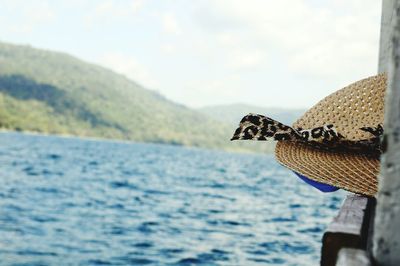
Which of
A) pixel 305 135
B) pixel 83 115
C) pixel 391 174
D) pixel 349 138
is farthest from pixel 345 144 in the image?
pixel 83 115

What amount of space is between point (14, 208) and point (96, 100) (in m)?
168

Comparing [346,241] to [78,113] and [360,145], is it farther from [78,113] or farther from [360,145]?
[78,113]

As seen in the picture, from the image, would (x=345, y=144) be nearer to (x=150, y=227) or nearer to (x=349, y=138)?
(x=349, y=138)

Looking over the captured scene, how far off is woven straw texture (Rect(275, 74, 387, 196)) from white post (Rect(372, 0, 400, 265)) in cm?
73

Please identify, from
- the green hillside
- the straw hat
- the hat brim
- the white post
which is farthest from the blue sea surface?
the green hillside

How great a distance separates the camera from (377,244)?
109 centimetres

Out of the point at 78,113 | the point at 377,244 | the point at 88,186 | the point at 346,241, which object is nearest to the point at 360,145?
the point at 346,241

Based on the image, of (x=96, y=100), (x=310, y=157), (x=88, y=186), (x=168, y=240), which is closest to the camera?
(x=310, y=157)

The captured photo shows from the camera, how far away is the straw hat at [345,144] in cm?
191

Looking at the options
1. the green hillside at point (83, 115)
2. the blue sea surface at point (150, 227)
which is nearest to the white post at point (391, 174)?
the blue sea surface at point (150, 227)

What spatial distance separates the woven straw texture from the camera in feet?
6.23

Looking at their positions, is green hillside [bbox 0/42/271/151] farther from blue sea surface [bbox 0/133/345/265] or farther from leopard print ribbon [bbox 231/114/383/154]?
leopard print ribbon [bbox 231/114/383/154]

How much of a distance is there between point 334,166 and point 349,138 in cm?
55

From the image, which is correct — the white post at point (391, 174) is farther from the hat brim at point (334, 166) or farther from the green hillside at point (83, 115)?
the green hillside at point (83, 115)
